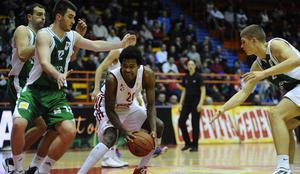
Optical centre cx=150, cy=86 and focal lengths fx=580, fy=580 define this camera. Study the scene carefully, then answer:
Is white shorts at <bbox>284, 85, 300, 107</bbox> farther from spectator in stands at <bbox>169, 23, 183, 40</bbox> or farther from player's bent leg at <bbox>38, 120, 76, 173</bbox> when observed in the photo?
spectator in stands at <bbox>169, 23, 183, 40</bbox>

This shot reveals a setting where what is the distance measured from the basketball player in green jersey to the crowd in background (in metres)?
7.78

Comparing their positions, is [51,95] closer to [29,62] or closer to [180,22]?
[29,62]

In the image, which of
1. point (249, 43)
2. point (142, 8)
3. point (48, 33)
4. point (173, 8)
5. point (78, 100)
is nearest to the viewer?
point (48, 33)

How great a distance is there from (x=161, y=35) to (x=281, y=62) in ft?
44.5

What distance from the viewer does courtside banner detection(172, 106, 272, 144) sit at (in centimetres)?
1520

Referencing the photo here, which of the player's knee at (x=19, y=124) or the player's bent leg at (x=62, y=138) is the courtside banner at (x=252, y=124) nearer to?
the player's bent leg at (x=62, y=138)

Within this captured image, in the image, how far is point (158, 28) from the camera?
19.9 metres

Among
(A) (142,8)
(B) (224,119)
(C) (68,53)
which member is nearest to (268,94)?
(B) (224,119)

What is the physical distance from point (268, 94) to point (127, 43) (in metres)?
13.0

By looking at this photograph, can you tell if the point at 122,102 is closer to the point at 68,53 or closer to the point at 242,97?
the point at 68,53

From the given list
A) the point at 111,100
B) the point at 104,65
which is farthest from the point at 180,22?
the point at 111,100

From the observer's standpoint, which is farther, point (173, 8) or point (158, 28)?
point (173, 8)

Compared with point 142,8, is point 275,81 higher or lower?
lower

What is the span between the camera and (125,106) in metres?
6.99
